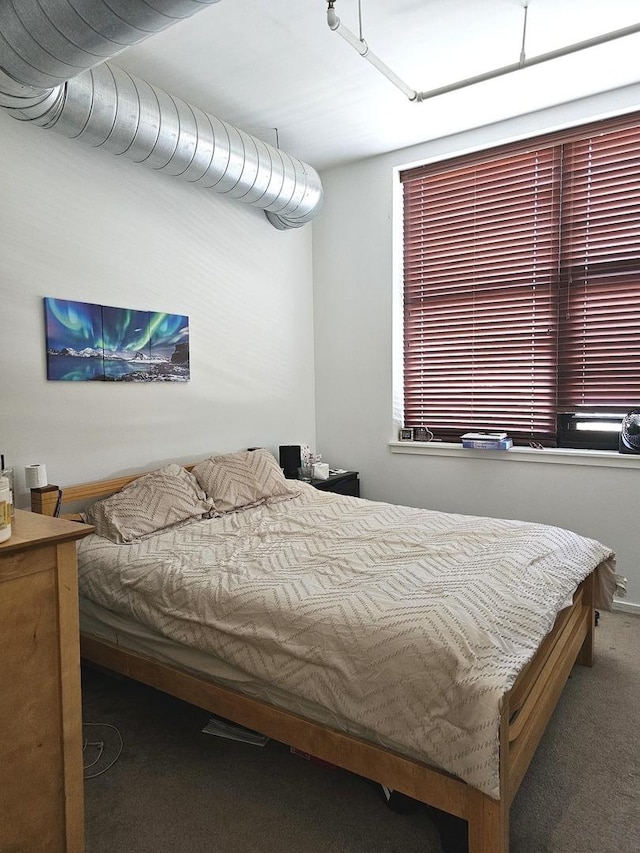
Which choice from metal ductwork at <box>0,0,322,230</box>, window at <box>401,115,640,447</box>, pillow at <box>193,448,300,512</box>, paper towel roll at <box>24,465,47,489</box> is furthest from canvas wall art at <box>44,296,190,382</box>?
window at <box>401,115,640,447</box>

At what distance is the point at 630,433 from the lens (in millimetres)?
3230

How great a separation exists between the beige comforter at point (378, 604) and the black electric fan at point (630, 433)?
0.89 meters

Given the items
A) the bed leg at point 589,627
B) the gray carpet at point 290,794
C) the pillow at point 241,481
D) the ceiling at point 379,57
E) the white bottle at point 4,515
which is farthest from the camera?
the pillow at point 241,481

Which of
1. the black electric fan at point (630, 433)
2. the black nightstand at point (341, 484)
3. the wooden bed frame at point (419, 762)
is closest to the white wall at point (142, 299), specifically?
the black nightstand at point (341, 484)

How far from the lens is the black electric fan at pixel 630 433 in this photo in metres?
3.21

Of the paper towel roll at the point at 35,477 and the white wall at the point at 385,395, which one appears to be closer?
the paper towel roll at the point at 35,477

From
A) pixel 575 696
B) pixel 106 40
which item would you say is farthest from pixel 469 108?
pixel 575 696

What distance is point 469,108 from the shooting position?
133 inches

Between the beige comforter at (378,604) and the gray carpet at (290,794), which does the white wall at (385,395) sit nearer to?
the beige comforter at (378,604)

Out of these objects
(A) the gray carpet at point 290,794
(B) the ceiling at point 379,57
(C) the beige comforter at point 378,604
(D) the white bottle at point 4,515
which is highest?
(B) the ceiling at point 379,57

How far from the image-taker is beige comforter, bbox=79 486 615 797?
4.95 feet

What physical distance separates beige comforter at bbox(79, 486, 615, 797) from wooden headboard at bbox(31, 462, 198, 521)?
23 cm

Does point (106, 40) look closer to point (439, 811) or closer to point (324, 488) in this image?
point (439, 811)

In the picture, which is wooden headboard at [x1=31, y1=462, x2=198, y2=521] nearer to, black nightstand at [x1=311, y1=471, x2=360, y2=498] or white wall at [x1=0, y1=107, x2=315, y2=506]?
white wall at [x1=0, y1=107, x2=315, y2=506]
